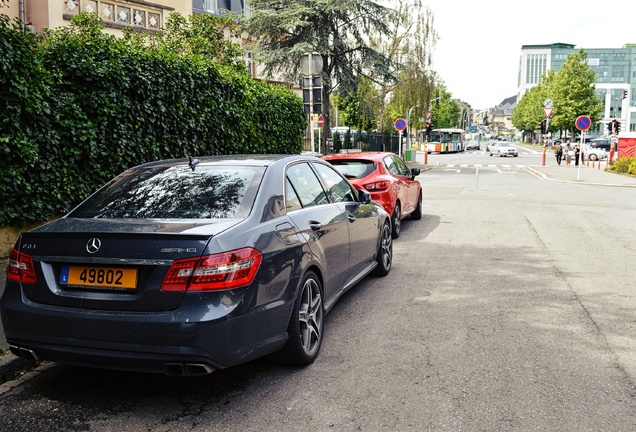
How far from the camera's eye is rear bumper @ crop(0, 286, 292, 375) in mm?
3318

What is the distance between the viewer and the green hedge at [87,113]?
7281mm

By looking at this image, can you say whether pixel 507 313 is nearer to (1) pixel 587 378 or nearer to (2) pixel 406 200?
(1) pixel 587 378

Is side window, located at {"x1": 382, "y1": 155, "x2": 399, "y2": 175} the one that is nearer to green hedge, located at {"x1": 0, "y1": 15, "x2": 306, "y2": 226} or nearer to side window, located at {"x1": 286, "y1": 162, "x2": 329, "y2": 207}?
green hedge, located at {"x1": 0, "y1": 15, "x2": 306, "y2": 226}

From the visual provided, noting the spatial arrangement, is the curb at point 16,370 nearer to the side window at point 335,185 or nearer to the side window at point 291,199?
the side window at point 291,199

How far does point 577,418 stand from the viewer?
345 cm

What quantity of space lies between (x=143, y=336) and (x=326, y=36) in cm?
2587

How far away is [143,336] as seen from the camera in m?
3.34

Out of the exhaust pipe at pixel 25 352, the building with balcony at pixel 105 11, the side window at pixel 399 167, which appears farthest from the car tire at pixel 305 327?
the building with balcony at pixel 105 11

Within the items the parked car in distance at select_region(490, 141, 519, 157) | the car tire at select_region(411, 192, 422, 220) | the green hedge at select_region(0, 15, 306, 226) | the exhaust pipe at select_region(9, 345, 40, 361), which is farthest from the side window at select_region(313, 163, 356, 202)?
the parked car in distance at select_region(490, 141, 519, 157)

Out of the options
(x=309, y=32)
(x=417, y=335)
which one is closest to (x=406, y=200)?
(x=417, y=335)

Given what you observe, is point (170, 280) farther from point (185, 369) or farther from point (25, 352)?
point (25, 352)

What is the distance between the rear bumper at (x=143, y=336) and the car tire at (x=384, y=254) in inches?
141

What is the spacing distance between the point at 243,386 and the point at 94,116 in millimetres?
6031

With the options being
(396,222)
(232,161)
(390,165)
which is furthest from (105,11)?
(232,161)
